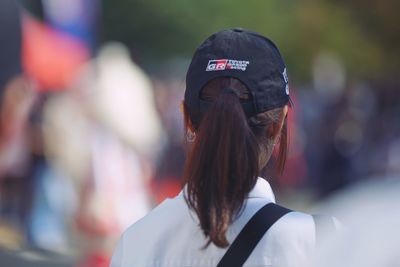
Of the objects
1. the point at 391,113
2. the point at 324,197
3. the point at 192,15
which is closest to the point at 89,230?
the point at 324,197

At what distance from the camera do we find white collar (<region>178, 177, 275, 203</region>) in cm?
211

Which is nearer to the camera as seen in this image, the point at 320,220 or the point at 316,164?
the point at 320,220

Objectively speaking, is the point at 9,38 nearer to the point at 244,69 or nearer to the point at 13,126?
the point at 13,126

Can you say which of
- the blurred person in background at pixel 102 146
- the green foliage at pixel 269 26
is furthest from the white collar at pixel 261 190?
the green foliage at pixel 269 26

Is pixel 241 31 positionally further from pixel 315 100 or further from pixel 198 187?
pixel 315 100

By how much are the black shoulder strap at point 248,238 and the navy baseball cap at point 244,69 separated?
0.24 metres

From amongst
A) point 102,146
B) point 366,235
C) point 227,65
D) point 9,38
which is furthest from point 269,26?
point 366,235

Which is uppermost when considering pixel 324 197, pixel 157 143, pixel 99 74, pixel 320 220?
pixel 320 220

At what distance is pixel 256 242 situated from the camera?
6.71 feet

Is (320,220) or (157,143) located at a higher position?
(320,220)

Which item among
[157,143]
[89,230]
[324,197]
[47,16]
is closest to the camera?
[89,230]

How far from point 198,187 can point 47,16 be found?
761 centimetres

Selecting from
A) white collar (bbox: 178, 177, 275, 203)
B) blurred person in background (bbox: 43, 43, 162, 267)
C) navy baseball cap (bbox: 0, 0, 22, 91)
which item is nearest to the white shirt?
white collar (bbox: 178, 177, 275, 203)

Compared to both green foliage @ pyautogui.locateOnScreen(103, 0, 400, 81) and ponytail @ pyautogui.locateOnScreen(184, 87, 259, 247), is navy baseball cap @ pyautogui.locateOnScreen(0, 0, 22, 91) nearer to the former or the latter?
green foliage @ pyautogui.locateOnScreen(103, 0, 400, 81)
